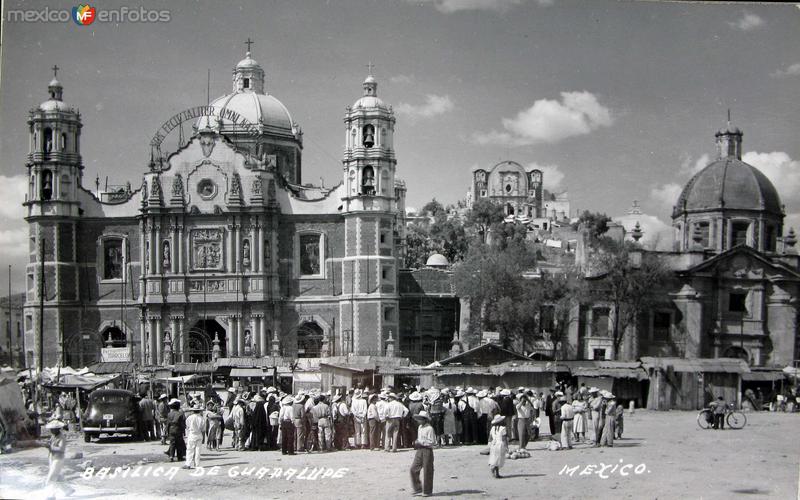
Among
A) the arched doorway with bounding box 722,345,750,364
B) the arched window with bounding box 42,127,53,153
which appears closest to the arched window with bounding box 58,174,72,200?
the arched window with bounding box 42,127,53,153

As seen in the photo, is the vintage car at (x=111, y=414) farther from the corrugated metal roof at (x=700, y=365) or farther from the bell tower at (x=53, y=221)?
the bell tower at (x=53, y=221)

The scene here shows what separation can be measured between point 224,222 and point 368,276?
6.34 m

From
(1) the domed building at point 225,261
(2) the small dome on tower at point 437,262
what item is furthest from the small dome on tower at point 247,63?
(2) the small dome on tower at point 437,262

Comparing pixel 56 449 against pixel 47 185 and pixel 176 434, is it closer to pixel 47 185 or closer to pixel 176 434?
pixel 176 434

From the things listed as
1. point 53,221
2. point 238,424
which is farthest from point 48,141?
A: point 238,424

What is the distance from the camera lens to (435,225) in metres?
57.1

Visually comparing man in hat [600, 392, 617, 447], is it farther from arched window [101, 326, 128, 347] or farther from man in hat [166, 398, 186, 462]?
arched window [101, 326, 128, 347]

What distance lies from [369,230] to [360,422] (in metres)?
19.9

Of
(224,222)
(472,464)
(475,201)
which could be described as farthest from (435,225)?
(472,464)

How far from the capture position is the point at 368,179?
40219mm

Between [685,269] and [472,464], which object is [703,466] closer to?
[472,464]

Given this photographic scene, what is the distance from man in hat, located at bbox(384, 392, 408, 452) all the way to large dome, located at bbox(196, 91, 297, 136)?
27090 millimetres

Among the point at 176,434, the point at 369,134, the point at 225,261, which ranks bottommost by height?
the point at 176,434

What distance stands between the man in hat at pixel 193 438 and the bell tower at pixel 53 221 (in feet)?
67.8
